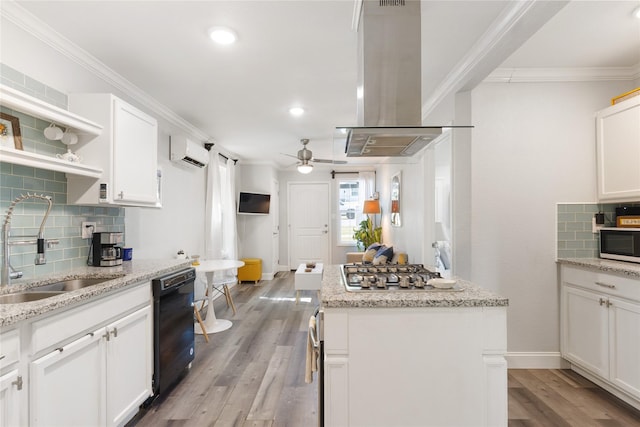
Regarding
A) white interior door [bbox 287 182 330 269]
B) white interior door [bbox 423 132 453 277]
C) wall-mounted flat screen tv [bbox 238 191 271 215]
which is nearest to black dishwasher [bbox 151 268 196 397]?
white interior door [bbox 423 132 453 277]

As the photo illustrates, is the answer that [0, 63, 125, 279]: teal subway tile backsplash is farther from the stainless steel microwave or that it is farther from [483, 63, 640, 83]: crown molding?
the stainless steel microwave

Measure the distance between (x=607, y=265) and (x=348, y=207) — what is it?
5.64 meters

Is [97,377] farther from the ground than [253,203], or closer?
closer

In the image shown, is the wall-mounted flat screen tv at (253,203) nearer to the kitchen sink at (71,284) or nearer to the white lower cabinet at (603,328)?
the kitchen sink at (71,284)

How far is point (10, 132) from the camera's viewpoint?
71.8 inches

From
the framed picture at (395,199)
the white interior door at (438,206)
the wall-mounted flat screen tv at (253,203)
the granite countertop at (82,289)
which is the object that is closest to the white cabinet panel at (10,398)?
the granite countertop at (82,289)

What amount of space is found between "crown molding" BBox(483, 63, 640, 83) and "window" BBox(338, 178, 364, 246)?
16.5ft

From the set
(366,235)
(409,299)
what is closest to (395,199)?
(366,235)

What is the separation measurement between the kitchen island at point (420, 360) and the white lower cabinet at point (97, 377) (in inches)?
47.6

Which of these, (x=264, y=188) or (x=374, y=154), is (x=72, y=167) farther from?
(x=264, y=188)

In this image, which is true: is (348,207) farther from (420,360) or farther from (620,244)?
(420,360)

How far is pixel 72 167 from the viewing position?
1.96 m

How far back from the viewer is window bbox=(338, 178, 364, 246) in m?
7.73

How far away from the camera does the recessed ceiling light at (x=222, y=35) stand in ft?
6.77
